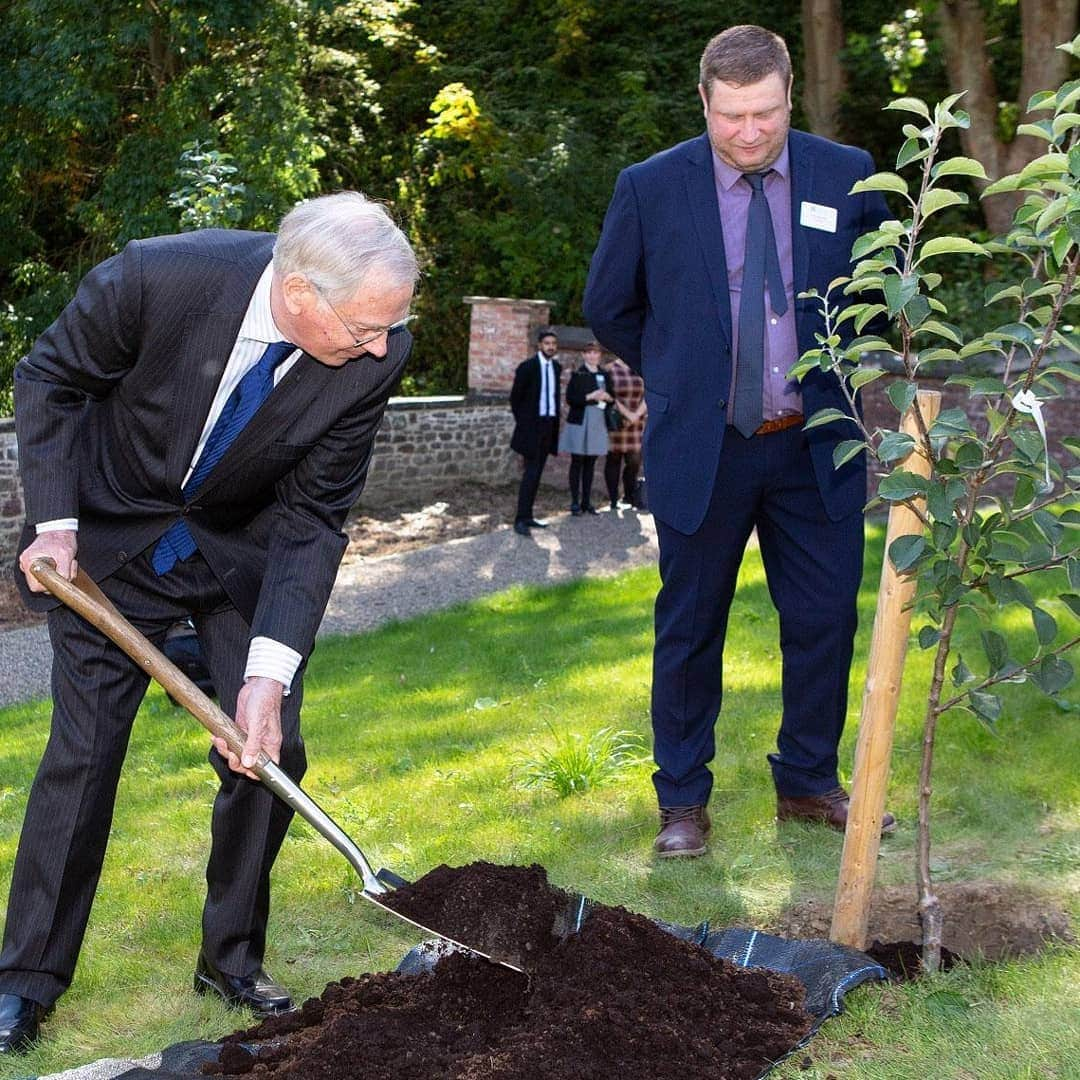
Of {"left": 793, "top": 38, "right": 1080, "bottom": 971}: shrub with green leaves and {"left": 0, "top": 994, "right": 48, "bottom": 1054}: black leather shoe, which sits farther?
{"left": 0, "top": 994, "right": 48, "bottom": 1054}: black leather shoe

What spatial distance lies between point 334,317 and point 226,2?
13.9 metres

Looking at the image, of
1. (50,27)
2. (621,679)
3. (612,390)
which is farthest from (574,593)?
(50,27)

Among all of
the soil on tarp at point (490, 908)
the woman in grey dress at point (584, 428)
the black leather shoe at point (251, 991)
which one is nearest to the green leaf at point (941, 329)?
the soil on tarp at point (490, 908)

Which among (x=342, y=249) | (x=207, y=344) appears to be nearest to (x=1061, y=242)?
(x=342, y=249)

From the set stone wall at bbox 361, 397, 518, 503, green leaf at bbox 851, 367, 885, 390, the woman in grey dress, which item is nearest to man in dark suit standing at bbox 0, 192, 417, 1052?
green leaf at bbox 851, 367, 885, 390

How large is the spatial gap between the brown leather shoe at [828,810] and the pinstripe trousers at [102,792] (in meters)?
1.78

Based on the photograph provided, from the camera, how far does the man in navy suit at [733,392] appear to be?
4227mm

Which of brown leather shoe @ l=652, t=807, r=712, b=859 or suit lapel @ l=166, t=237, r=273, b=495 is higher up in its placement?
suit lapel @ l=166, t=237, r=273, b=495

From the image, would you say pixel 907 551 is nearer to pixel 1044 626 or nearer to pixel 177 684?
pixel 1044 626

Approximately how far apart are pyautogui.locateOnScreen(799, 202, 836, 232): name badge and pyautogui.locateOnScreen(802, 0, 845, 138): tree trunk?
15.3 m

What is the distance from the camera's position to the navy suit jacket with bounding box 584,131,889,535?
167 inches

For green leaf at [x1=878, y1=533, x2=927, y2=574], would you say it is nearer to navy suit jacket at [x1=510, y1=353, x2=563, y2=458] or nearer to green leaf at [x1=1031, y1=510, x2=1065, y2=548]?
green leaf at [x1=1031, y1=510, x2=1065, y2=548]

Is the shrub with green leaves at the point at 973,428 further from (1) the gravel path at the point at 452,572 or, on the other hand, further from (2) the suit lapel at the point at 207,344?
(1) the gravel path at the point at 452,572

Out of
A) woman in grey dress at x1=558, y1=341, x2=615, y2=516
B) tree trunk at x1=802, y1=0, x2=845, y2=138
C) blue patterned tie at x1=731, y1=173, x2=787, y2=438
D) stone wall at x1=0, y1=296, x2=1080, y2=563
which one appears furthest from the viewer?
tree trunk at x1=802, y1=0, x2=845, y2=138
